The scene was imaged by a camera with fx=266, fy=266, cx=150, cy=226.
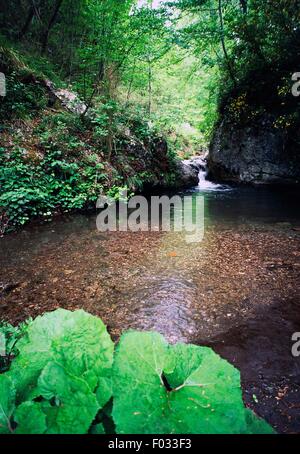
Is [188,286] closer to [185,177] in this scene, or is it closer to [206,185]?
[185,177]

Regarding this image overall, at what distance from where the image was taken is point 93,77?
1034 centimetres

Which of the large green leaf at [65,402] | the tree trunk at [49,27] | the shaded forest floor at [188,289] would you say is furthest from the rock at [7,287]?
the tree trunk at [49,27]

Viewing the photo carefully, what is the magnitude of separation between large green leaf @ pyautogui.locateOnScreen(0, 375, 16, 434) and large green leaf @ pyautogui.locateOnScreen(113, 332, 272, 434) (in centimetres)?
31

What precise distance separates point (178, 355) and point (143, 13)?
38.6ft

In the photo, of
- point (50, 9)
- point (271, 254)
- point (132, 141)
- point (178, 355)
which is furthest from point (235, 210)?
point (50, 9)

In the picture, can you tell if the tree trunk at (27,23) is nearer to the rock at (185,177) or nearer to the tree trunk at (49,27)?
the tree trunk at (49,27)

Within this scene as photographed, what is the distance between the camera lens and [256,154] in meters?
11.9

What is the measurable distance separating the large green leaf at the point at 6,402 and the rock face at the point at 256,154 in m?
12.1

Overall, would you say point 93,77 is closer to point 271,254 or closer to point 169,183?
point 169,183

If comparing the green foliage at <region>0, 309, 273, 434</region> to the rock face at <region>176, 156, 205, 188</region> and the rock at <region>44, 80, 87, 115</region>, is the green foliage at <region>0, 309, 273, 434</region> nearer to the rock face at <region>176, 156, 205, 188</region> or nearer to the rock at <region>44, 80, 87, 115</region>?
the rock at <region>44, 80, 87, 115</region>

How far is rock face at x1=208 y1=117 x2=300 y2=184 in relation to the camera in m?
11.1

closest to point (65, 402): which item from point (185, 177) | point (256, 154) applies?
point (185, 177)

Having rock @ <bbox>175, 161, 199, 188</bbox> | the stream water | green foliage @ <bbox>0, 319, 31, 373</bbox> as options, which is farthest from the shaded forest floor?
rock @ <bbox>175, 161, 199, 188</bbox>

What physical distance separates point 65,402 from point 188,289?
11.2 ft
